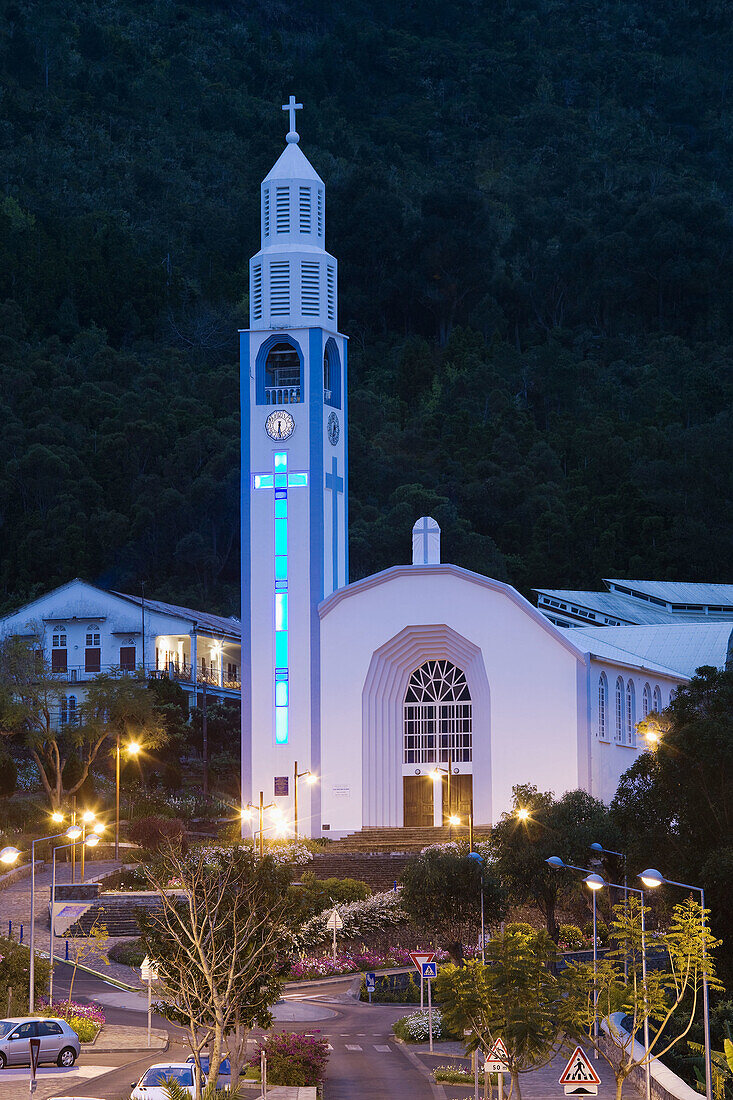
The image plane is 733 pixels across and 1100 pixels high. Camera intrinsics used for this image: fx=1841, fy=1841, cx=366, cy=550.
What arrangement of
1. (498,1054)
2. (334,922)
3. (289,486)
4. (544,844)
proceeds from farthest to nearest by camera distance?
(289,486)
(334,922)
(544,844)
(498,1054)

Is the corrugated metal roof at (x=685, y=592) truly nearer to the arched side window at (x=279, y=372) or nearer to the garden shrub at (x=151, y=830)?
the arched side window at (x=279, y=372)

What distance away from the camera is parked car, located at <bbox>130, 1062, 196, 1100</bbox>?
25.0 m

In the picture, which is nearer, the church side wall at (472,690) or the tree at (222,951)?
the tree at (222,951)

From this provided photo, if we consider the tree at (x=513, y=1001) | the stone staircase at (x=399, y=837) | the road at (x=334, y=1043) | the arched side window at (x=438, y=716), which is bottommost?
the road at (x=334, y=1043)

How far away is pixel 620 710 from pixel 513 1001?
1300 inches

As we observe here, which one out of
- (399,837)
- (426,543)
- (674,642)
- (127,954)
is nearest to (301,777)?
(399,837)

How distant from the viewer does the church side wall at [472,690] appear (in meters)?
54.2

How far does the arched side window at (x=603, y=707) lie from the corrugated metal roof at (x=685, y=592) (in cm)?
2100

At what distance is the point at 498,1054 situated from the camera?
24656 mm

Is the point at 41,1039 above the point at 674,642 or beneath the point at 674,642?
beneath

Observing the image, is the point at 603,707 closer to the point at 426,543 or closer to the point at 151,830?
the point at 426,543

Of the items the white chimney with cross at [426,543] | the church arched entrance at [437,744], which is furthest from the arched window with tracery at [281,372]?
the church arched entrance at [437,744]

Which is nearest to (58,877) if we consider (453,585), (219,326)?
(453,585)

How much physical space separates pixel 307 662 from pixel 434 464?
4094 cm
